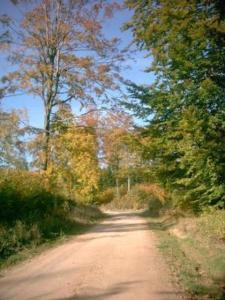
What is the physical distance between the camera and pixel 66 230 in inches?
766

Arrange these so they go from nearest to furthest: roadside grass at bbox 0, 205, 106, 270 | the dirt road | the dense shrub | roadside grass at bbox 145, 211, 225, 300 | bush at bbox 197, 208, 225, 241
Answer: the dirt road → roadside grass at bbox 145, 211, 225, 300 → roadside grass at bbox 0, 205, 106, 270 → bush at bbox 197, 208, 225, 241 → the dense shrub

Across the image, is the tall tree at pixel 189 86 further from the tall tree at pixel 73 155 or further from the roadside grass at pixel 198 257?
the tall tree at pixel 73 155

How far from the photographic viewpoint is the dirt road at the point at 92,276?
7725 millimetres

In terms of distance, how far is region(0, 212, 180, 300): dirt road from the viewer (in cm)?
772

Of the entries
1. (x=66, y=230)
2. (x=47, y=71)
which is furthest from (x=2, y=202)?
(x=47, y=71)

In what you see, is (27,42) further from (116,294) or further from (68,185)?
(116,294)

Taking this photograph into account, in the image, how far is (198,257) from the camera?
11836mm

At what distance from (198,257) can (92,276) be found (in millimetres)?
4113

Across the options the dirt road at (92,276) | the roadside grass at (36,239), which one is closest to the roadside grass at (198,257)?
the dirt road at (92,276)

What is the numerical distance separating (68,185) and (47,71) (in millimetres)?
8673

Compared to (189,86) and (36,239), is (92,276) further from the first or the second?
(189,86)

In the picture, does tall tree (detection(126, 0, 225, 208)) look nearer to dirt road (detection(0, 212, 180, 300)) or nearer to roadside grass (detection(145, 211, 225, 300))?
roadside grass (detection(145, 211, 225, 300))

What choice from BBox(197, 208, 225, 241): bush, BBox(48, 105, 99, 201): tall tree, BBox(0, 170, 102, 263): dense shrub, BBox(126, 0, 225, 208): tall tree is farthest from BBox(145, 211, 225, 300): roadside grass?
BBox(48, 105, 99, 201): tall tree

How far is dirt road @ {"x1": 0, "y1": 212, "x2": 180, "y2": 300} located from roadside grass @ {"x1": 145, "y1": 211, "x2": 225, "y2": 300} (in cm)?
44
